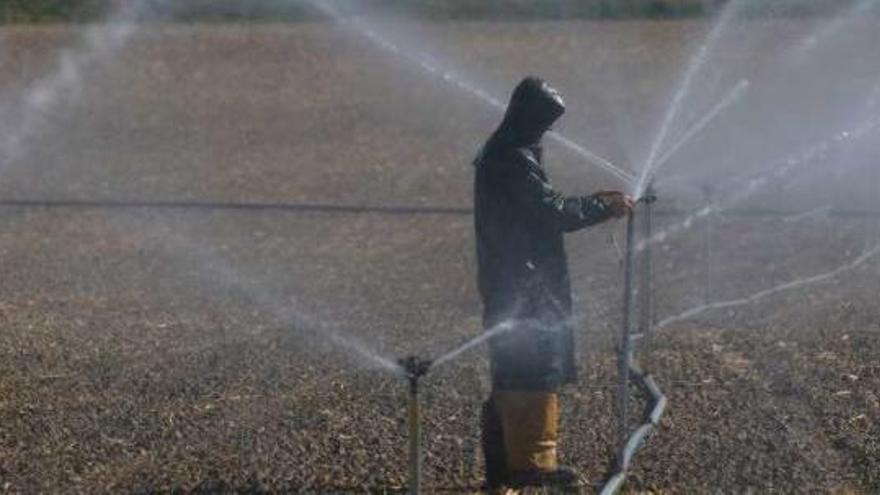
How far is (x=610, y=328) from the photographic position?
35.0 feet

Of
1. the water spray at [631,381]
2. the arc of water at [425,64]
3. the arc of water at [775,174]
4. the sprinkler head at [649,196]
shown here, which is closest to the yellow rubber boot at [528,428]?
the water spray at [631,381]

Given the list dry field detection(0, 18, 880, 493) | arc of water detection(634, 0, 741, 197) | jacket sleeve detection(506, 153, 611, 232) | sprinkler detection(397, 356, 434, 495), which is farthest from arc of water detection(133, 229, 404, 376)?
arc of water detection(634, 0, 741, 197)

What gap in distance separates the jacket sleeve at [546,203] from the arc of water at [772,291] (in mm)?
3400

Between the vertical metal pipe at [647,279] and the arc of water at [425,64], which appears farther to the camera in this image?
the arc of water at [425,64]

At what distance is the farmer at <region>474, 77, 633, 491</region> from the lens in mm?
7324

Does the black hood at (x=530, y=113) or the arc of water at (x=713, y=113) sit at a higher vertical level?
the black hood at (x=530, y=113)

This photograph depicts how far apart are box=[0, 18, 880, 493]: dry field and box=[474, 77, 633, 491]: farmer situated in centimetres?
56

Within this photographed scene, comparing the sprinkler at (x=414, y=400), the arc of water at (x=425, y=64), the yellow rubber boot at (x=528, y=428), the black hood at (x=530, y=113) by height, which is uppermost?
the black hood at (x=530, y=113)

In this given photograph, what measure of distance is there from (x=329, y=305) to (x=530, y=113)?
175 inches

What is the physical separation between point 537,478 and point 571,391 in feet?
5.43

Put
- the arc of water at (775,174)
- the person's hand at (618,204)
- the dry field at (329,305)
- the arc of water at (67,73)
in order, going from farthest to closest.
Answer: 1. the arc of water at (67,73)
2. the arc of water at (775,174)
3. the dry field at (329,305)
4. the person's hand at (618,204)

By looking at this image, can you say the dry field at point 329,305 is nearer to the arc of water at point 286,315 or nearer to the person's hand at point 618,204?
the arc of water at point 286,315

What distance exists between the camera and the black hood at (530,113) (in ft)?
24.1

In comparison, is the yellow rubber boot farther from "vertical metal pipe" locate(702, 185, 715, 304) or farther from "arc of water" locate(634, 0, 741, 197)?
"arc of water" locate(634, 0, 741, 197)
